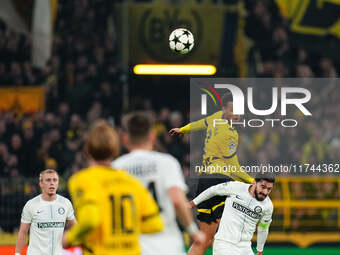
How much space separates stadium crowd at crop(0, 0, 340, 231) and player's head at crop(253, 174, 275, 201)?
20.3ft

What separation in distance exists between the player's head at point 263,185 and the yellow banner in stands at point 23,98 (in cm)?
986

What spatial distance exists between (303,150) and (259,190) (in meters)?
7.22

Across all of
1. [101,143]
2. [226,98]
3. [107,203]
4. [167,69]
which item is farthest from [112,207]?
[167,69]

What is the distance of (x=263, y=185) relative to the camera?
898 centimetres

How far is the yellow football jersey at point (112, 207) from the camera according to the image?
5.24 metres

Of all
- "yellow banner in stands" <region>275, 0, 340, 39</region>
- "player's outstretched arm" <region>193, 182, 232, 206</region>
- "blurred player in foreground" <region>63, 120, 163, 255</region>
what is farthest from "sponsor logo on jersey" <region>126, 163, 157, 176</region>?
"yellow banner in stands" <region>275, 0, 340, 39</region>

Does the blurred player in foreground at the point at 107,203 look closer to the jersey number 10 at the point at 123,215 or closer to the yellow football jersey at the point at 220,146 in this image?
the jersey number 10 at the point at 123,215

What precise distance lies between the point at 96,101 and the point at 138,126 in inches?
477

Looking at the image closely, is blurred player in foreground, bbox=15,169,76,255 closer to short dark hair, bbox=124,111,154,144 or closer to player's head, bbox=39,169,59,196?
player's head, bbox=39,169,59,196

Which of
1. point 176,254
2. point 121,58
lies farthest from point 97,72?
point 176,254

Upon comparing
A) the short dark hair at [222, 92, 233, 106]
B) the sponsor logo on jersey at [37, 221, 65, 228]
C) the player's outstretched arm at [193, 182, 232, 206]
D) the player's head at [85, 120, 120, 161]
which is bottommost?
the sponsor logo on jersey at [37, 221, 65, 228]

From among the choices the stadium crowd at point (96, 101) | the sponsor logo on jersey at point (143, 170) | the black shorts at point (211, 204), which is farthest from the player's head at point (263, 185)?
the stadium crowd at point (96, 101)

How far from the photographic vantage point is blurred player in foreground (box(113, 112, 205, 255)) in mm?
5621

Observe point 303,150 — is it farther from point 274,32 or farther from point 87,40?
point 87,40
